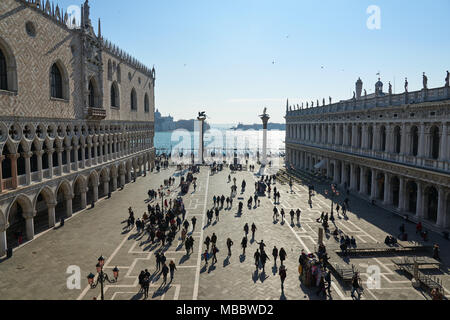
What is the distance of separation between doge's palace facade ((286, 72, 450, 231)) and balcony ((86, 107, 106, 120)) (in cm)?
2796

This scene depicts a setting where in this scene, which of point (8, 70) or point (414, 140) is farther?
point (414, 140)

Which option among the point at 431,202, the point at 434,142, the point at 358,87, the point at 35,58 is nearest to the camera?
the point at 35,58

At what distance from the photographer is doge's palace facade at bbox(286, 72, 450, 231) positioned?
24391 mm

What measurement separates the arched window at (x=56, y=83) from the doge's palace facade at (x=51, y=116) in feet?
0.27

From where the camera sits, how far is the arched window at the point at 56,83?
1028 inches

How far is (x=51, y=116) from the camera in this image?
82.5 ft

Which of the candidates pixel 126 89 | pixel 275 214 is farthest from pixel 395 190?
pixel 126 89

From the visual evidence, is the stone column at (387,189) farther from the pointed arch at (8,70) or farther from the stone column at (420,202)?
the pointed arch at (8,70)

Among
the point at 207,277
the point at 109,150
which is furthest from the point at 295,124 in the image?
the point at 207,277

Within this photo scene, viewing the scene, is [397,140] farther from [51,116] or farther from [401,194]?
[51,116]

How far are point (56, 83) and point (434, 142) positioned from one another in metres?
30.9

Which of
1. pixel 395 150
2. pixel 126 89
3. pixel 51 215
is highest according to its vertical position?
pixel 126 89

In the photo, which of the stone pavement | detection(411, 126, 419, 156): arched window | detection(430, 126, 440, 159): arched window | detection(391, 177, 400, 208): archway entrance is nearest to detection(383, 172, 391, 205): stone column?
detection(391, 177, 400, 208): archway entrance

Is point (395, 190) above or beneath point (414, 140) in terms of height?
beneath
